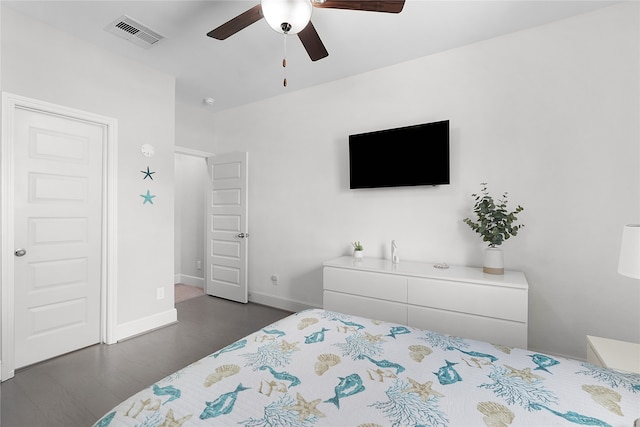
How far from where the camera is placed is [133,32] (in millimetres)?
2596

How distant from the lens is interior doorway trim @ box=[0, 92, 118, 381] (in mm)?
2268

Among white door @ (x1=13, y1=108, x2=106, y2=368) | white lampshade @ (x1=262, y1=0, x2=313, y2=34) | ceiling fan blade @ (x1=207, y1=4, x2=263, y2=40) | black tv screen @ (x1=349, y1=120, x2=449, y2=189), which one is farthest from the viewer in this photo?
black tv screen @ (x1=349, y1=120, x2=449, y2=189)

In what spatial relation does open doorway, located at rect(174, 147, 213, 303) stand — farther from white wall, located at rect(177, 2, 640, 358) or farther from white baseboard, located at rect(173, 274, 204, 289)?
white wall, located at rect(177, 2, 640, 358)

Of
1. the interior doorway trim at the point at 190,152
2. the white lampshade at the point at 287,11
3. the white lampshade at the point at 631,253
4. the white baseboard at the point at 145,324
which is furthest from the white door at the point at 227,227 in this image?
the white lampshade at the point at 631,253

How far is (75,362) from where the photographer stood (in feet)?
8.32

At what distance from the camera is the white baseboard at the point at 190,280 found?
5112 mm

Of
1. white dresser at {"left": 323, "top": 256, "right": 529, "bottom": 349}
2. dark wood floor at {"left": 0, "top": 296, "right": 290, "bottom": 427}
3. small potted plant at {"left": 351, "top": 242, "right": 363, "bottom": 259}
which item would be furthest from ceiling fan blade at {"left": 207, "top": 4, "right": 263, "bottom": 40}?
dark wood floor at {"left": 0, "top": 296, "right": 290, "bottom": 427}

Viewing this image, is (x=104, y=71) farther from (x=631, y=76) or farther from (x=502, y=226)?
(x=631, y=76)

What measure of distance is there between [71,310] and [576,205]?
14.4ft

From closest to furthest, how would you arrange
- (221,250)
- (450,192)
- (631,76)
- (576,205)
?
(631,76) < (576,205) < (450,192) < (221,250)

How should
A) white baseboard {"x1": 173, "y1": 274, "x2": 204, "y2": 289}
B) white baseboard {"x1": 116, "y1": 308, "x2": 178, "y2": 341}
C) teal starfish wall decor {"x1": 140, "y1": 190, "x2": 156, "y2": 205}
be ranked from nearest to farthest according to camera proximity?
1. white baseboard {"x1": 116, "y1": 308, "x2": 178, "y2": 341}
2. teal starfish wall decor {"x1": 140, "y1": 190, "x2": 156, "y2": 205}
3. white baseboard {"x1": 173, "y1": 274, "x2": 204, "y2": 289}

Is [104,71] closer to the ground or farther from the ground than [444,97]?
farther from the ground

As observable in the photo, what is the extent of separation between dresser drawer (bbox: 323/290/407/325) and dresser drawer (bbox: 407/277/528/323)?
167 millimetres

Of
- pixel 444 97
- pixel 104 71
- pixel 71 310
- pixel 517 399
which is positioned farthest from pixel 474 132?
pixel 71 310
